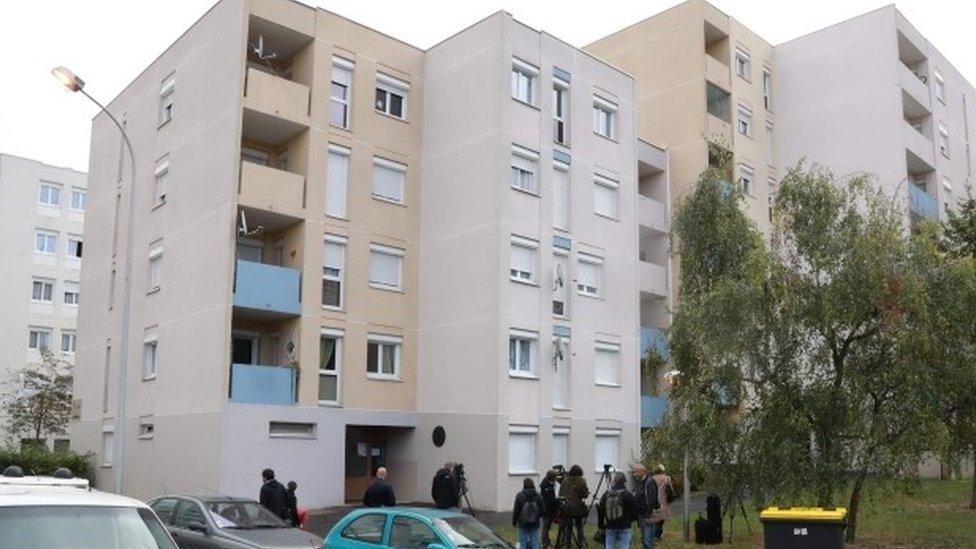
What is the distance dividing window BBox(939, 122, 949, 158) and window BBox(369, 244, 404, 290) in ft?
96.8

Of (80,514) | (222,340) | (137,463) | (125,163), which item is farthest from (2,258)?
(80,514)

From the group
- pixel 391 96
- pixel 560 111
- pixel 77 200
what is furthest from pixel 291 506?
pixel 77 200

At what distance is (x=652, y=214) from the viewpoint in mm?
38531

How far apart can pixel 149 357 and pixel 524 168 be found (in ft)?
41.7

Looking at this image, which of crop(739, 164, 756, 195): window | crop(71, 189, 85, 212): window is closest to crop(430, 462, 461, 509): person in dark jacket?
crop(739, 164, 756, 195): window

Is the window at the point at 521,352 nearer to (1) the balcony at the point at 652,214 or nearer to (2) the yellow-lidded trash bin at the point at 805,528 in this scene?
(1) the balcony at the point at 652,214

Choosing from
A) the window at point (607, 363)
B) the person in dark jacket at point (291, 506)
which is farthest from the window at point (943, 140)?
the person in dark jacket at point (291, 506)

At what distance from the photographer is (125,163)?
112ft

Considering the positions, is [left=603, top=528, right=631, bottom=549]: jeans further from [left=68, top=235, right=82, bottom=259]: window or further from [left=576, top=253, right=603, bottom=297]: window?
[left=68, top=235, right=82, bottom=259]: window

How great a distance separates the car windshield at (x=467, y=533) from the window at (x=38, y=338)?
50.5 metres

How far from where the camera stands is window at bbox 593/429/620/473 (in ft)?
101

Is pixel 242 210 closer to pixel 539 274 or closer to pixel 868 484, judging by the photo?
pixel 539 274

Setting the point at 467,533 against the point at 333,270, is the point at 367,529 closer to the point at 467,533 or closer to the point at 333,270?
the point at 467,533

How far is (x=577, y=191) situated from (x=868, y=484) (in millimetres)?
15571
